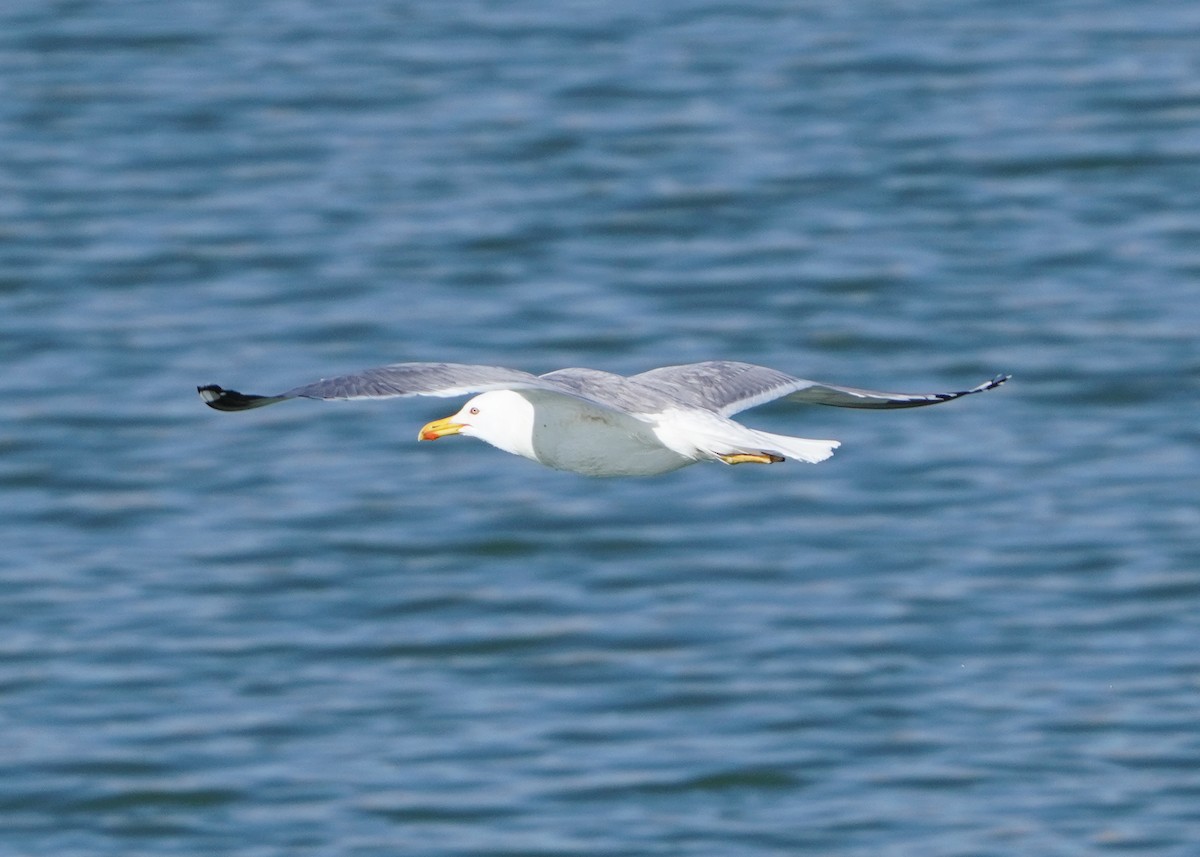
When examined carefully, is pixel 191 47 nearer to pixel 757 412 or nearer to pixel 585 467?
pixel 757 412

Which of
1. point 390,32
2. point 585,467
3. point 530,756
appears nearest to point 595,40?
point 390,32

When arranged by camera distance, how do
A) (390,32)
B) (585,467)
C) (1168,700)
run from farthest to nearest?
(390,32) → (1168,700) → (585,467)

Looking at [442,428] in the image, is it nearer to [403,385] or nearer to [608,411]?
[608,411]

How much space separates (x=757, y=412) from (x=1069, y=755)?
3.45 meters

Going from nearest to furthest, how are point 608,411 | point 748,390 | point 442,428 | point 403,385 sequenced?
point 403,385 → point 608,411 → point 442,428 → point 748,390

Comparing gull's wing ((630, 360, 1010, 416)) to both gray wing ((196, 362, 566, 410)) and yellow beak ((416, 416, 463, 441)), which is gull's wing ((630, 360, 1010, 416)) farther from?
gray wing ((196, 362, 566, 410))

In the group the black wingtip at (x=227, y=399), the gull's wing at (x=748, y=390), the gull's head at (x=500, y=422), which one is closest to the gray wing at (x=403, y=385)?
the black wingtip at (x=227, y=399)

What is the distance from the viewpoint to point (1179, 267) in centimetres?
1864

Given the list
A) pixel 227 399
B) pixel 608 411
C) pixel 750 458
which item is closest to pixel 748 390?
pixel 608 411

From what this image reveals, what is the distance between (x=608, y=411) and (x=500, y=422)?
0.45 m

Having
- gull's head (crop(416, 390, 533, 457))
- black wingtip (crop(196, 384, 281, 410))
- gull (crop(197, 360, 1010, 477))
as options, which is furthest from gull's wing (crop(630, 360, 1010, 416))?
black wingtip (crop(196, 384, 281, 410))

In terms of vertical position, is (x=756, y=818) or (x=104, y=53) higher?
(x=104, y=53)

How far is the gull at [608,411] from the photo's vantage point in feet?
23.3

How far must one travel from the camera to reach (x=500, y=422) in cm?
790
